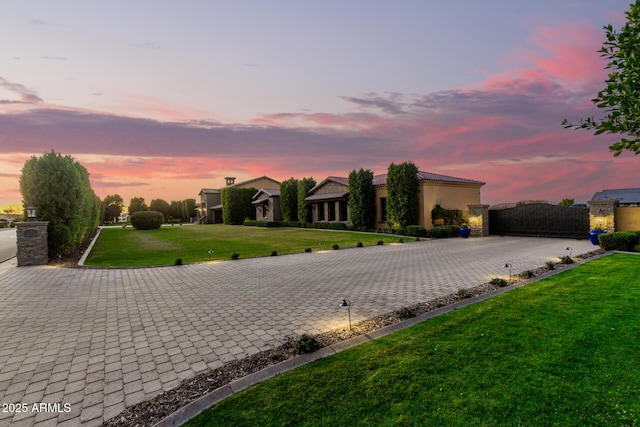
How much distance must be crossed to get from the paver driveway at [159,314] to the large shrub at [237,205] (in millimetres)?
33752

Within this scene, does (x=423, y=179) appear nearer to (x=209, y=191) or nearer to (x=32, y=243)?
(x=32, y=243)

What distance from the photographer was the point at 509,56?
12.6m

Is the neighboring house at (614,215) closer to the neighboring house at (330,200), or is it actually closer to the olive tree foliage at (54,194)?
the neighboring house at (330,200)

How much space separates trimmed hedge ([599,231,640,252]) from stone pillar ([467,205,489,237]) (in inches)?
347

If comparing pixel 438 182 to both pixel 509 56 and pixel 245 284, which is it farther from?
pixel 245 284

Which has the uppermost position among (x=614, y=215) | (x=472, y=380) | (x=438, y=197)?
(x=438, y=197)

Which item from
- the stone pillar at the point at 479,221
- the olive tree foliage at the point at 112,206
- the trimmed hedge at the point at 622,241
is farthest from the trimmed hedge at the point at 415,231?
the olive tree foliage at the point at 112,206

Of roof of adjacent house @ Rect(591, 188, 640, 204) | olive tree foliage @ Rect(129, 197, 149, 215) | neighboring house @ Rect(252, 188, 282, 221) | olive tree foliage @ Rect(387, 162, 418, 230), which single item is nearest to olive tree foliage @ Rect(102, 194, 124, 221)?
olive tree foliage @ Rect(129, 197, 149, 215)

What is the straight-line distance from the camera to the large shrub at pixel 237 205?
46969 mm

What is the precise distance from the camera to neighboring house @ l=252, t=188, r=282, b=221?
41594mm

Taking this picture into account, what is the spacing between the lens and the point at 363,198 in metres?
29.2

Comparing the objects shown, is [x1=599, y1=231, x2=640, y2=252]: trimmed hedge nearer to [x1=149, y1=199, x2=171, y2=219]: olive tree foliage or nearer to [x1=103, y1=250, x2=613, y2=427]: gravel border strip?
[x1=103, y1=250, x2=613, y2=427]: gravel border strip

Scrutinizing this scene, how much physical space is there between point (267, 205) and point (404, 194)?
2344 cm

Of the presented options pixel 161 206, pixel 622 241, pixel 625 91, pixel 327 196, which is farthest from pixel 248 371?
pixel 161 206
